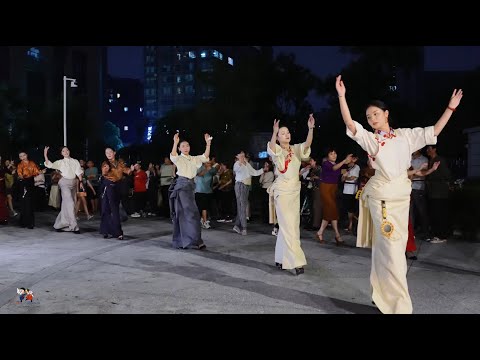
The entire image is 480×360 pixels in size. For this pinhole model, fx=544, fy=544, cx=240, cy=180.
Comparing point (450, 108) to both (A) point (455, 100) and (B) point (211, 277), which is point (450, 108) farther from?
(B) point (211, 277)

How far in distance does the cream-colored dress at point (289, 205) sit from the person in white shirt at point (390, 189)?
2.28 metres

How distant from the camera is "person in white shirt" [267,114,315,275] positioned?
766cm

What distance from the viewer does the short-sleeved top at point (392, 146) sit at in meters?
5.32

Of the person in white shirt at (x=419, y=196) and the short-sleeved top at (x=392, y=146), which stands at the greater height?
the short-sleeved top at (x=392, y=146)

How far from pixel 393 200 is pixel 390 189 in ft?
Result: 0.37

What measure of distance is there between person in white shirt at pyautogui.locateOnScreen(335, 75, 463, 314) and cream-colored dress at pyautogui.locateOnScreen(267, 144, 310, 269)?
228cm

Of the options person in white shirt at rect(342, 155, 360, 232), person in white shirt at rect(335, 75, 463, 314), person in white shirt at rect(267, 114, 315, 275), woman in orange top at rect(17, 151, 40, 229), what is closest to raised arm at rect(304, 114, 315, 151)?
person in white shirt at rect(267, 114, 315, 275)

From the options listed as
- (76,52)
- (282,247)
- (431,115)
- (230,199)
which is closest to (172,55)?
(76,52)

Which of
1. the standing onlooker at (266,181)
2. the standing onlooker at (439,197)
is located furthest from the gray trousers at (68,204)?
the standing onlooker at (439,197)

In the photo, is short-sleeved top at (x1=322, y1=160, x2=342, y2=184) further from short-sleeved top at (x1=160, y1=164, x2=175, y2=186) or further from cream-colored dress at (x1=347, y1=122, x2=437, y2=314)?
short-sleeved top at (x1=160, y1=164, x2=175, y2=186)

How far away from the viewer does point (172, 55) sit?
13012cm

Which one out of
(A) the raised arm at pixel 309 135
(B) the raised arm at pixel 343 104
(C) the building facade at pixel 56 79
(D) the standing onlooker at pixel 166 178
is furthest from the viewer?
(C) the building facade at pixel 56 79

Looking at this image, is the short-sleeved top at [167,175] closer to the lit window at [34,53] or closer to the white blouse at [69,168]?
the white blouse at [69,168]

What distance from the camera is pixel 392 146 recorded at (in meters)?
5.35
